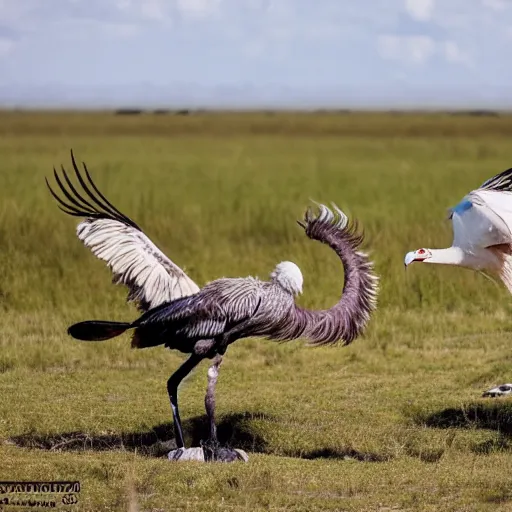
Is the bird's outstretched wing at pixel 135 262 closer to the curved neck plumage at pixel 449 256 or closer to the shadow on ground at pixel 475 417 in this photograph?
the curved neck plumage at pixel 449 256

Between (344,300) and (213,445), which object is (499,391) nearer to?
(344,300)

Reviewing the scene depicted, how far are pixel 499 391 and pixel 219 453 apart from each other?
240cm

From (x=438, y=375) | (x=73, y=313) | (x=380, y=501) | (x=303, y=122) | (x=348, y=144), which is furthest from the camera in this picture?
(x=303, y=122)

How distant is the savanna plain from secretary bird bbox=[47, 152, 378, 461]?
65 cm

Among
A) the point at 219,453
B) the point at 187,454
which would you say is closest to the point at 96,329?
the point at 187,454

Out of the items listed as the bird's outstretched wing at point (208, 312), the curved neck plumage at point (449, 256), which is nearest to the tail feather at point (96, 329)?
the bird's outstretched wing at point (208, 312)

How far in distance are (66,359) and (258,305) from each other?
326 cm

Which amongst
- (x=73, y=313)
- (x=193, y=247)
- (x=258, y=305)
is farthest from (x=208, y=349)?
(x=193, y=247)

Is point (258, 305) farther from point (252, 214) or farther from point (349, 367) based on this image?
point (252, 214)

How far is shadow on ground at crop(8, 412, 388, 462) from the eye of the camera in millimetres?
7145

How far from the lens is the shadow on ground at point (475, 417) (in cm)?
760

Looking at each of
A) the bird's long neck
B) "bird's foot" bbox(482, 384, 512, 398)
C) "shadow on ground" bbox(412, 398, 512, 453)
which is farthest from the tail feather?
"bird's foot" bbox(482, 384, 512, 398)

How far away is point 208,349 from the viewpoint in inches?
266

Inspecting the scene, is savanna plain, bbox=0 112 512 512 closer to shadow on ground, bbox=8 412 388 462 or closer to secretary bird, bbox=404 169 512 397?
shadow on ground, bbox=8 412 388 462
